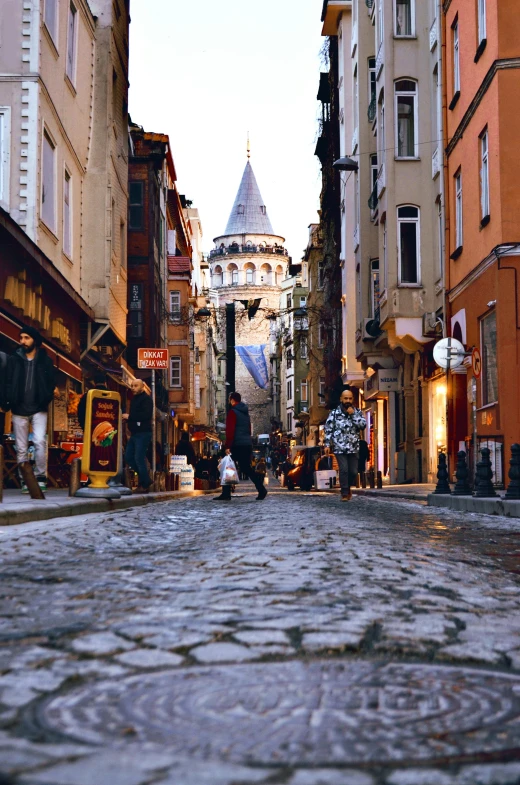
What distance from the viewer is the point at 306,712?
269 centimetres

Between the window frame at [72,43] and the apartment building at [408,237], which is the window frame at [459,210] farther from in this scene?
the window frame at [72,43]

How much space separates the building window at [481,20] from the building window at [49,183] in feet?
28.1

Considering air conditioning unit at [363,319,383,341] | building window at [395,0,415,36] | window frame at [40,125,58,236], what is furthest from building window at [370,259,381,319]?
window frame at [40,125,58,236]

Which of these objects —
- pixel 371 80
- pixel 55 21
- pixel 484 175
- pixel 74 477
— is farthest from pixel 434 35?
pixel 74 477

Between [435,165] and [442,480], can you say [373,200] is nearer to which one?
[435,165]

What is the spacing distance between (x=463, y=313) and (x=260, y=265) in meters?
130

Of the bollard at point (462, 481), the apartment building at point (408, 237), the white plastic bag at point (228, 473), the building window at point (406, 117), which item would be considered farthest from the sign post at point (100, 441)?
the building window at point (406, 117)

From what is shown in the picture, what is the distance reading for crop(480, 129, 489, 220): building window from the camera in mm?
21206

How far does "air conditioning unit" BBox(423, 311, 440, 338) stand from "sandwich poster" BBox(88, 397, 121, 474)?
13.7 meters

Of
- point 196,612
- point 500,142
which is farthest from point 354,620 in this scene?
point 500,142

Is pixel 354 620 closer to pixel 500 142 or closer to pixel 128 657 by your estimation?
pixel 128 657

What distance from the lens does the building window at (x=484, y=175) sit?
21.2m

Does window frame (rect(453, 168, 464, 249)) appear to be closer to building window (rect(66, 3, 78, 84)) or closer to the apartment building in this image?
the apartment building

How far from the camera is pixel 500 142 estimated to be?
1986 cm
